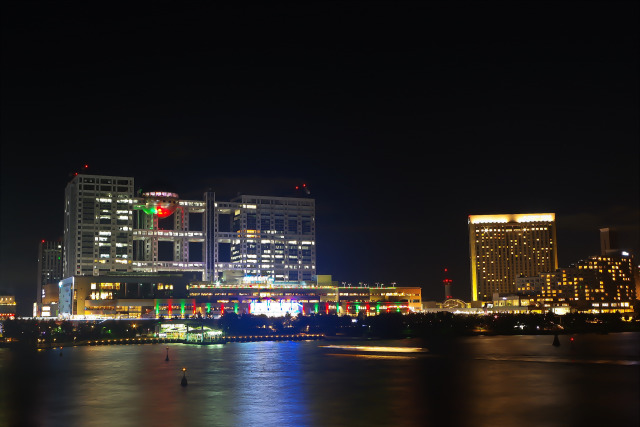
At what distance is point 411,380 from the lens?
78750mm

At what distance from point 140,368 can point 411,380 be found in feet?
123

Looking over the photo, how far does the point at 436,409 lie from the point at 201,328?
135 meters

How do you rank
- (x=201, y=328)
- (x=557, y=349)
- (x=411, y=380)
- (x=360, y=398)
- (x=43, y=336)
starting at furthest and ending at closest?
(x=201, y=328) → (x=43, y=336) → (x=557, y=349) → (x=411, y=380) → (x=360, y=398)

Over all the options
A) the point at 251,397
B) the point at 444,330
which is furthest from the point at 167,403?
the point at 444,330

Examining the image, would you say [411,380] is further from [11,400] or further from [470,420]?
[11,400]

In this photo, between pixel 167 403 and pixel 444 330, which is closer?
pixel 167 403

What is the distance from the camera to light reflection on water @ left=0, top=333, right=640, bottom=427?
55.4m

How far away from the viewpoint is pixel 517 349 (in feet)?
412

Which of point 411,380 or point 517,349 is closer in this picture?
point 411,380

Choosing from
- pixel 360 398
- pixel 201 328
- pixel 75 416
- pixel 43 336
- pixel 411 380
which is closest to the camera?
pixel 75 416

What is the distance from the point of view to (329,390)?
7181 centimetres

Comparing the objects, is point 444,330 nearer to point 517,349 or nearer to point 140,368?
point 517,349

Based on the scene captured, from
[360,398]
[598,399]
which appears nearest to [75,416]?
[360,398]

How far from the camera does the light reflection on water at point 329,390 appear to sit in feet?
182
